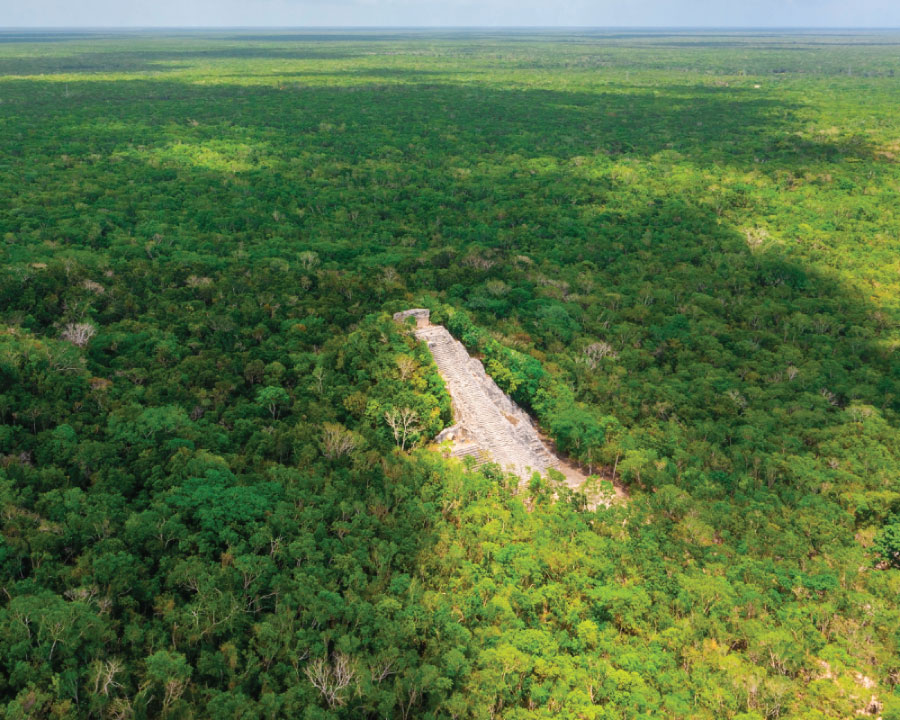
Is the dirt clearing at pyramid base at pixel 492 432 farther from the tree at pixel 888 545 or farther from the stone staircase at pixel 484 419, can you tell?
Answer: the tree at pixel 888 545

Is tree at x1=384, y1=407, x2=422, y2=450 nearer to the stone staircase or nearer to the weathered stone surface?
the stone staircase

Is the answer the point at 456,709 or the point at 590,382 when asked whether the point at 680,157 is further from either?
the point at 456,709

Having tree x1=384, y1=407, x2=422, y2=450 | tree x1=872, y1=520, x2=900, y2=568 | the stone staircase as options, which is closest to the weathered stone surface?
the stone staircase

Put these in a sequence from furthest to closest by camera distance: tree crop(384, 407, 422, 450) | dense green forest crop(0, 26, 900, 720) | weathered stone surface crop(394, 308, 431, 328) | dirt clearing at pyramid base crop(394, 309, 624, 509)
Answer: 1. weathered stone surface crop(394, 308, 431, 328)
2. tree crop(384, 407, 422, 450)
3. dirt clearing at pyramid base crop(394, 309, 624, 509)
4. dense green forest crop(0, 26, 900, 720)

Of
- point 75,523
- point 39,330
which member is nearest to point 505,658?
point 75,523

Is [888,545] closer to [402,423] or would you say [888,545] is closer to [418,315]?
[402,423]

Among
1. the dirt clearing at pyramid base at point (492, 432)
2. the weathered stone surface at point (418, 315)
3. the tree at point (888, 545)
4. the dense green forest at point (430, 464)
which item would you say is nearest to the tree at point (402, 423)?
the dense green forest at point (430, 464)
